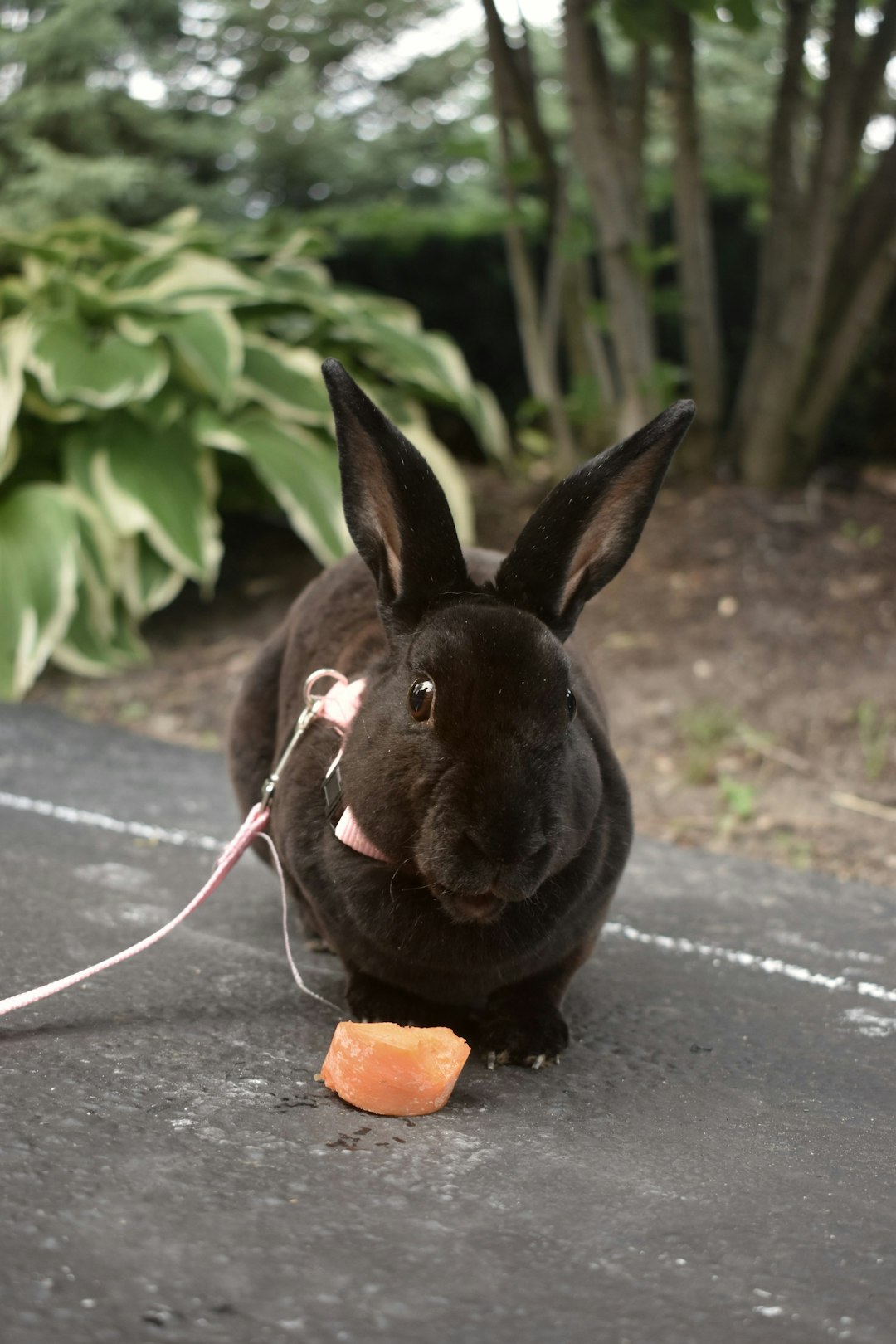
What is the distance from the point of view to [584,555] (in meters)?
2.28

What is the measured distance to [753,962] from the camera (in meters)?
3.12

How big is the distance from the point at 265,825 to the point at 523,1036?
26.7 inches

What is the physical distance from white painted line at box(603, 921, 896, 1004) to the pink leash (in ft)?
3.02

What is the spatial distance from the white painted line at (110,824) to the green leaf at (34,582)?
1.36m

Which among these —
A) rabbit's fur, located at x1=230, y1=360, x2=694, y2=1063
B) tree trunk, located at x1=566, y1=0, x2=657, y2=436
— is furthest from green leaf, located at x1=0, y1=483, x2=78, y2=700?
rabbit's fur, located at x1=230, y1=360, x2=694, y2=1063

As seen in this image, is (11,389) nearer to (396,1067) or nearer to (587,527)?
(587,527)

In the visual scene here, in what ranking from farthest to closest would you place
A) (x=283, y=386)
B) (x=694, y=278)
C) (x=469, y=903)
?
(x=283, y=386)
(x=694, y=278)
(x=469, y=903)

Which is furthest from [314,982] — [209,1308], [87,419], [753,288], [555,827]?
[753,288]

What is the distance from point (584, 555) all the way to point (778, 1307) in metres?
1.15

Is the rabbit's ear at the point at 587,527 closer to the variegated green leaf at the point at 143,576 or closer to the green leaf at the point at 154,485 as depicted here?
the green leaf at the point at 154,485

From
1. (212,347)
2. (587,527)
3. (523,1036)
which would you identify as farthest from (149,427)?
(523,1036)

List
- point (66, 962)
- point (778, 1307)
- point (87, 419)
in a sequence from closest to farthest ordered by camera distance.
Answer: point (778, 1307), point (66, 962), point (87, 419)

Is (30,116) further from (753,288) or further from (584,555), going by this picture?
(584,555)

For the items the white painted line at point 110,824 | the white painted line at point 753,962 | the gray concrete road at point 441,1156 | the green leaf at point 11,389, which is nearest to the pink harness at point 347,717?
the gray concrete road at point 441,1156
